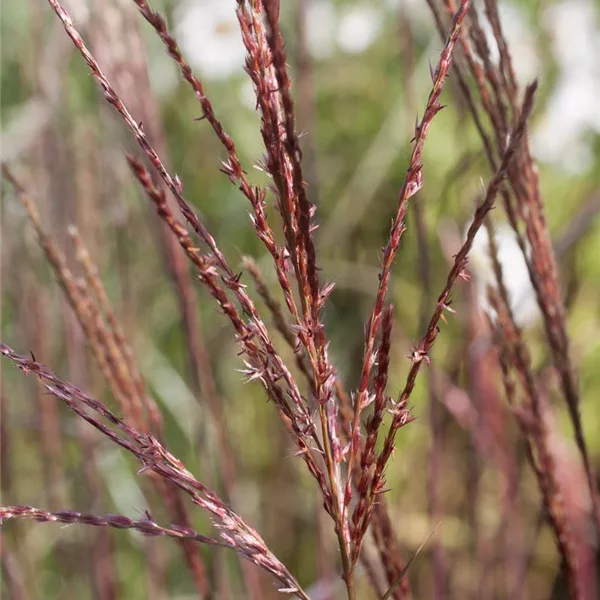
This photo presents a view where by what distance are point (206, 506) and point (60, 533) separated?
1.07m

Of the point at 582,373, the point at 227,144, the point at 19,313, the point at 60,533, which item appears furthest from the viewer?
the point at 582,373

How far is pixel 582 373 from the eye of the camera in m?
1.46

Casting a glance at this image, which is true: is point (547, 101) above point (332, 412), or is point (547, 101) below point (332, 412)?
above

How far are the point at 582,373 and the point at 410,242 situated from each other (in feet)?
1.31

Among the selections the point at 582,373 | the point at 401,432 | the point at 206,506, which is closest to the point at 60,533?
the point at 401,432

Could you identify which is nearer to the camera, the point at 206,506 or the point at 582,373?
Result: the point at 206,506

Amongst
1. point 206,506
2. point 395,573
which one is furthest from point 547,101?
point 206,506

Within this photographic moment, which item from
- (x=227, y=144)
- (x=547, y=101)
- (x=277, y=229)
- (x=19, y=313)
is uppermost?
(x=547, y=101)

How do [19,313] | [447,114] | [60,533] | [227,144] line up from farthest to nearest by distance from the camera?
1. [447,114]
2. [60,533]
3. [19,313]
4. [227,144]

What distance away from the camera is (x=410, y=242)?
154 centimetres

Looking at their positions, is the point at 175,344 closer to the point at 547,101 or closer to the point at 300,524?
the point at 300,524

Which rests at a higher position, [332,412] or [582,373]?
[582,373]

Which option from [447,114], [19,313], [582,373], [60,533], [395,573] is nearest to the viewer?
[395,573]

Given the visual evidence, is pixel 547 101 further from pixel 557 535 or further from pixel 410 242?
pixel 557 535
